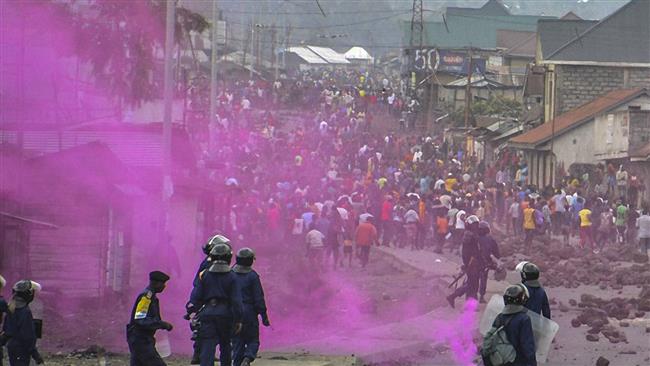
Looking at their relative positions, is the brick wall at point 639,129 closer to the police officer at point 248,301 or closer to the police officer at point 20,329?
the police officer at point 248,301

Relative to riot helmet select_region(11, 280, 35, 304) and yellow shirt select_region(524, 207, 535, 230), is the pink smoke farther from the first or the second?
yellow shirt select_region(524, 207, 535, 230)

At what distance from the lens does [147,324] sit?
12.8 meters

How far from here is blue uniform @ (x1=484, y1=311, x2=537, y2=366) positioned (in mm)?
10938

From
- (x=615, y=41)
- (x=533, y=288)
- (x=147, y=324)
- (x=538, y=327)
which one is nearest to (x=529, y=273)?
(x=533, y=288)

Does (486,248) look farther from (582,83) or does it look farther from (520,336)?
(582,83)

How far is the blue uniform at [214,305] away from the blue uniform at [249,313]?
521mm

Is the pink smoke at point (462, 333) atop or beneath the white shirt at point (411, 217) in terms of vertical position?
beneath

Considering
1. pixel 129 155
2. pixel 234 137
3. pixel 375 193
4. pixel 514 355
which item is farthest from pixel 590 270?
pixel 234 137

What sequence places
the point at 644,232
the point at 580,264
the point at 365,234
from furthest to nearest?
the point at 644,232 < the point at 365,234 < the point at 580,264

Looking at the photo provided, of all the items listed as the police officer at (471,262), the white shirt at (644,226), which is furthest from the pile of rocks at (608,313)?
the white shirt at (644,226)

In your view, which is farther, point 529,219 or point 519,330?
point 529,219

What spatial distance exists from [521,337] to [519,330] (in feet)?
0.19

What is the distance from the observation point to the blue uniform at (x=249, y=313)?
1379 cm

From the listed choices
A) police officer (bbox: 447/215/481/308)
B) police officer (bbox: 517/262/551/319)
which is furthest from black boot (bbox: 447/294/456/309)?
police officer (bbox: 517/262/551/319)
